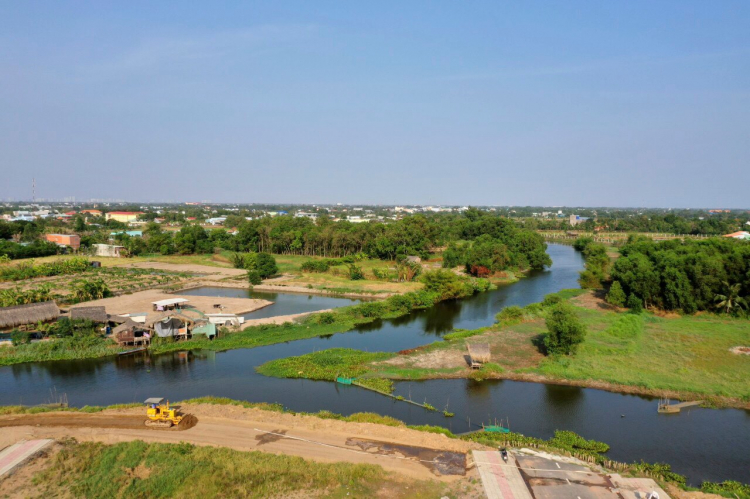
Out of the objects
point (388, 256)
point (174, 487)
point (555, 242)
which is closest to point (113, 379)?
point (174, 487)

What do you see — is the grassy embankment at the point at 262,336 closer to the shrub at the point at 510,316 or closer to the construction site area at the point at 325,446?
the shrub at the point at 510,316

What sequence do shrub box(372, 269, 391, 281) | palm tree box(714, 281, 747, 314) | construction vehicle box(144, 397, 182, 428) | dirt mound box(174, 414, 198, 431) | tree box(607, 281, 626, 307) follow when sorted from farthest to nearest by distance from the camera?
1. shrub box(372, 269, 391, 281)
2. tree box(607, 281, 626, 307)
3. palm tree box(714, 281, 747, 314)
4. construction vehicle box(144, 397, 182, 428)
5. dirt mound box(174, 414, 198, 431)

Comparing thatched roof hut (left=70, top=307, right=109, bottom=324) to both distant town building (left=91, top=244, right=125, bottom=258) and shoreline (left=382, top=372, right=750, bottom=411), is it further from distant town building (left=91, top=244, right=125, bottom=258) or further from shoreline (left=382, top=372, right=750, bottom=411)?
distant town building (left=91, top=244, right=125, bottom=258)

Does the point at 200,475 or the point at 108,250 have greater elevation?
the point at 108,250

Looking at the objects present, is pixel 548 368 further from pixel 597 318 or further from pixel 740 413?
pixel 597 318

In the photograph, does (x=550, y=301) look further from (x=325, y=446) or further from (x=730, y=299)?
(x=325, y=446)

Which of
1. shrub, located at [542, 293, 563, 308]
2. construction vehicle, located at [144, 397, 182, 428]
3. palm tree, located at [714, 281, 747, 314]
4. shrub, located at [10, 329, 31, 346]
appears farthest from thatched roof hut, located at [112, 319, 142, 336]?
palm tree, located at [714, 281, 747, 314]

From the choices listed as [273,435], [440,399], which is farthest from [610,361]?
[273,435]
